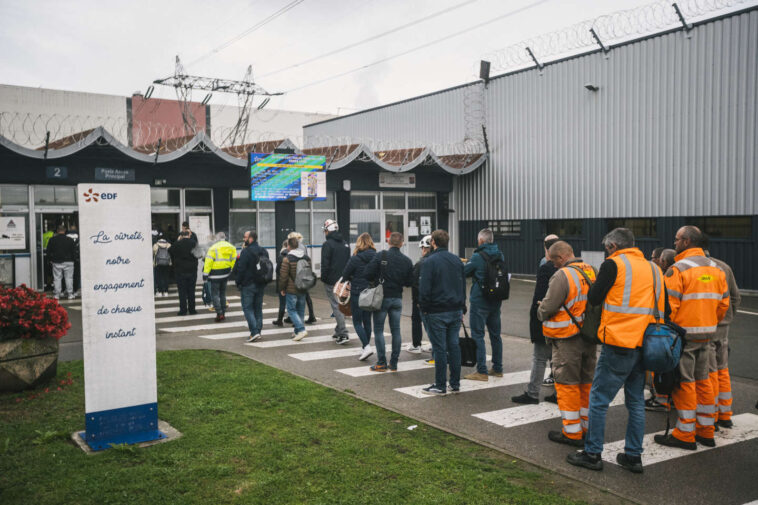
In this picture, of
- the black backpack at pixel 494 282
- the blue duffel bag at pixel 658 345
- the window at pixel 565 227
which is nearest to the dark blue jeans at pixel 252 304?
the black backpack at pixel 494 282

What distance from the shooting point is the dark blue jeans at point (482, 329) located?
26.4 feet

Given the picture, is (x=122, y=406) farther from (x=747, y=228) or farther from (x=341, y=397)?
(x=747, y=228)

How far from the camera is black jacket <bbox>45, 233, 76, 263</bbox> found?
52.7ft

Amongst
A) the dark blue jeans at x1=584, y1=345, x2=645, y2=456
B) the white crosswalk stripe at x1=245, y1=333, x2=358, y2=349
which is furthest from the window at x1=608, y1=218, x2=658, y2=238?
the dark blue jeans at x1=584, y1=345, x2=645, y2=456

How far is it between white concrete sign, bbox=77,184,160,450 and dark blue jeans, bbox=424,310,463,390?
10.5ft

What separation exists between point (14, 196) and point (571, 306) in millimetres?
16380

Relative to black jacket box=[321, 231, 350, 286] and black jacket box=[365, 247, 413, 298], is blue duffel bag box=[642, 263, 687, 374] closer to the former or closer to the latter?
black jacket box=[365, 247, 413, 298]

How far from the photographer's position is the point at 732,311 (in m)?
6.30

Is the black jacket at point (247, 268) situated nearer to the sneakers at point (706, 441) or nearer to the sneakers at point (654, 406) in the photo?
the sneakers at point (654, 406)

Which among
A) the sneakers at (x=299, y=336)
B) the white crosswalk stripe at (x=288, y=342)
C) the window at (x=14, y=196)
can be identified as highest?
the window at (x=14, y=196)

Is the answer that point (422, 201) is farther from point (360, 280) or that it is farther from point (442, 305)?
point (442, 305)

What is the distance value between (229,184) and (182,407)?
45.9 ft

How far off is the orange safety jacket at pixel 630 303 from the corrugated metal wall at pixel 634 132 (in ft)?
44.1

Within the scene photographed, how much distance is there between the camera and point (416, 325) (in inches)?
387
